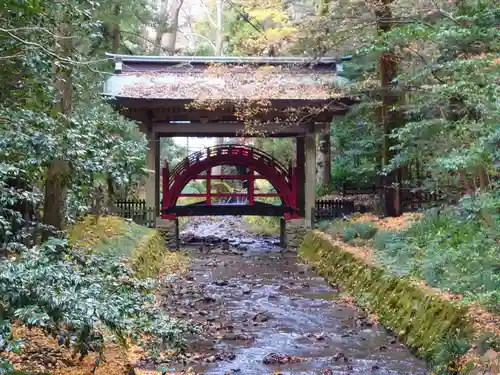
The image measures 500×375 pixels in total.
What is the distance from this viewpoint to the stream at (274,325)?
21.0 feet

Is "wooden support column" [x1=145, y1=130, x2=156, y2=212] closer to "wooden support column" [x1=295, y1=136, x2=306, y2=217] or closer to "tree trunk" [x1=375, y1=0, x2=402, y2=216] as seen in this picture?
"wooden support column" [x1=295, y1=136, x2=306, y2=217]

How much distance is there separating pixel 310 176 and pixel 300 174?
1374 millimetres

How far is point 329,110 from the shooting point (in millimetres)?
14898

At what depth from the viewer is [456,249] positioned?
25.0 ft

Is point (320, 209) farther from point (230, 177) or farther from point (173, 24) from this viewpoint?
point (173, 24)

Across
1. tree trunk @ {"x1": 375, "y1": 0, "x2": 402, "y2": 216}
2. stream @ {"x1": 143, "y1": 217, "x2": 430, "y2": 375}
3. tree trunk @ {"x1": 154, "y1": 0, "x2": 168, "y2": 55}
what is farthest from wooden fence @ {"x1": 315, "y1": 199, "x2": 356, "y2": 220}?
tree trunk @ {"x1": 154, "y1": 0, "x2": 168, "y2": 55}

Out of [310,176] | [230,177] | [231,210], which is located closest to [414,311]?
[310,176]

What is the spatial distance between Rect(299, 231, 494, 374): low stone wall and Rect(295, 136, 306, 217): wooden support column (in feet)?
20.3

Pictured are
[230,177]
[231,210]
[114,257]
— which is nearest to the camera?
[114,257]

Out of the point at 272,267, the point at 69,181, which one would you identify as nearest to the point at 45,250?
the point at 69,181

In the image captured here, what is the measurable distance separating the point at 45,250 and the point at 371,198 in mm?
13460

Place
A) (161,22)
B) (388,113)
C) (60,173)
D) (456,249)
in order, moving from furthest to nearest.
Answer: (161,22), (388,113), (456,249), (60,173)

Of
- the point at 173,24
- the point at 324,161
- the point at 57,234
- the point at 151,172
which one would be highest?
the point at 173,24

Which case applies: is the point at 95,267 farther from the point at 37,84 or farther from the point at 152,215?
the point at 152,215
